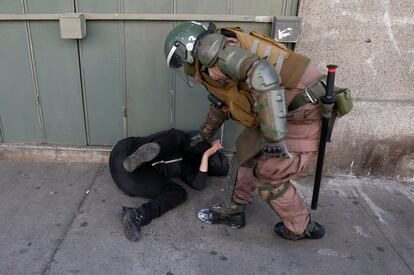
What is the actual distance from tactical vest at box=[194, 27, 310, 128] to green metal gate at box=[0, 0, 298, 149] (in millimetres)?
905

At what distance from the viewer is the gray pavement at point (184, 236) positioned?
2.30 m

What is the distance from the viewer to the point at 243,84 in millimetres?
2189

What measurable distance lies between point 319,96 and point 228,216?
113cm

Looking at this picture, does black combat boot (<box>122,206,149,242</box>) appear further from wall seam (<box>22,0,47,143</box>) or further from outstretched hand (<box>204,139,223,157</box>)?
wall seam (<box>22,0,47,143</box>)

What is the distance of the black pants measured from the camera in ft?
9.37

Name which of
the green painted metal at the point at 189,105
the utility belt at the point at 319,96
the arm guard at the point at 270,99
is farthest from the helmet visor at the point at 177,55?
the green painted metal at the point at 189,105

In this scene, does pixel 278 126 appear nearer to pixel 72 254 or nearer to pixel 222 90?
pixel 222 90

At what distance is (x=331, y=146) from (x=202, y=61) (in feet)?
5.95

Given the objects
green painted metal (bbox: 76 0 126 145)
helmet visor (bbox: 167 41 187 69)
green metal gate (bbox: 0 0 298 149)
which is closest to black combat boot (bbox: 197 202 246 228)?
green metal gate (bbox: 0 0 298 149)

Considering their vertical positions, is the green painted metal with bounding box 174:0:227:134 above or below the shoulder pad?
below

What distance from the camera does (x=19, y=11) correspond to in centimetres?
306

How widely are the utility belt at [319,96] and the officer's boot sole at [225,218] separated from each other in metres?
0.96

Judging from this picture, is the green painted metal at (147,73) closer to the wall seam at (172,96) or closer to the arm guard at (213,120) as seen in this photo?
the wall seam at (172,96)

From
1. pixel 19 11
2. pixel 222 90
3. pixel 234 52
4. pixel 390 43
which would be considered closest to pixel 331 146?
pixel 390 43
